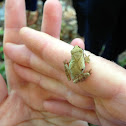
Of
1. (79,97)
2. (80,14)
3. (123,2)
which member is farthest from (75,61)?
(80,14)

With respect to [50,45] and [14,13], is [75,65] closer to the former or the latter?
[50,45]

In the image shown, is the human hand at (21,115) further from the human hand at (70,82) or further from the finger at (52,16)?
the finger at (52,16)

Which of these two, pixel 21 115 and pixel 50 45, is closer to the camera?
pixel 50 45

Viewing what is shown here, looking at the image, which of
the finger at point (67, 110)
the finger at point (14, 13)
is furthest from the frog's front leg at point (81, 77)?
the finger at point (14, 13)

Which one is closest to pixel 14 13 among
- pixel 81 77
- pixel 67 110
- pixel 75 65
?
pixel 75 65

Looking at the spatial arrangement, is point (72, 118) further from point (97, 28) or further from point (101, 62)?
point (97, 28)

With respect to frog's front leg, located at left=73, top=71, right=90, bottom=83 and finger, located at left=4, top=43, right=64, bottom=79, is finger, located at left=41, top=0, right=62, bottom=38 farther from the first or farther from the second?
frog's front leg, located at left=73, top=71, right=90, bottom=83
